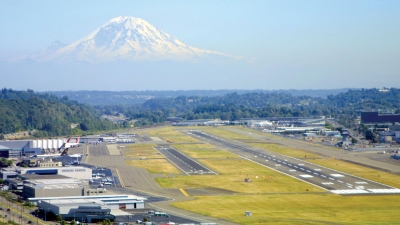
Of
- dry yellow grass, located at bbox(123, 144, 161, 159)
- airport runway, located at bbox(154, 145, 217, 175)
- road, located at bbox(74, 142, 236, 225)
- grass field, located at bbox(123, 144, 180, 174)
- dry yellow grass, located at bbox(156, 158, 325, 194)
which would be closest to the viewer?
road, located at bbox(74, 142, 236, 225)

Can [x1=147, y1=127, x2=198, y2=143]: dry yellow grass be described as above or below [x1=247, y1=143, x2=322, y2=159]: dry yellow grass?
below

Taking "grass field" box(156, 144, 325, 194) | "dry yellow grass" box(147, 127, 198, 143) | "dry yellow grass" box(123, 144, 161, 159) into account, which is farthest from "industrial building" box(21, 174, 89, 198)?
"dry yellow grass" box(147, 127, 198, 143)

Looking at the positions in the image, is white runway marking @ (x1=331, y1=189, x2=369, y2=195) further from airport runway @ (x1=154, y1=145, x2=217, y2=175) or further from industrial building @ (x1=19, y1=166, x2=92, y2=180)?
industrial building @ (x1=19, y1=166, x2=92, y2=180)

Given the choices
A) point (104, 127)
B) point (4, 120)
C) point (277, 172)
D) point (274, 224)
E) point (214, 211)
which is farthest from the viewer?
point (104, 127)

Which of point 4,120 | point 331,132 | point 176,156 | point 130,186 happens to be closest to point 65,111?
point 4,120

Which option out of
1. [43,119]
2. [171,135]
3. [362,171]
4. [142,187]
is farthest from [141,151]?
[43,119]

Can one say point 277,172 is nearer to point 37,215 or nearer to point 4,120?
point 37,215
